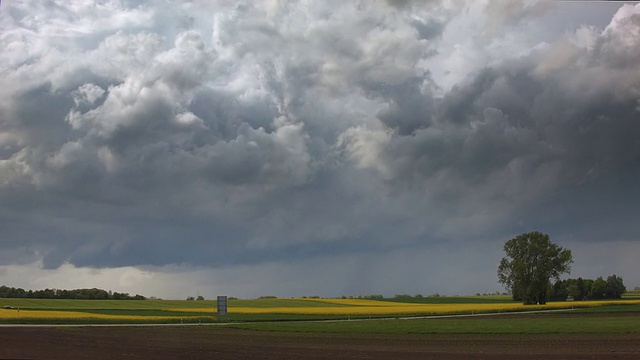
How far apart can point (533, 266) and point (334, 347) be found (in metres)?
99.6

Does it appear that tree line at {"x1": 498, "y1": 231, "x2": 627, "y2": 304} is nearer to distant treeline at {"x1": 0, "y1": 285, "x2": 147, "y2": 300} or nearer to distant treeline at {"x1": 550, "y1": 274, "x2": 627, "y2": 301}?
distant treeline at {"x1": 550, "y1": 274, "x2": 627, "y2": 301}

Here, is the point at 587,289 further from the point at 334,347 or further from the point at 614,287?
the point at 334,347

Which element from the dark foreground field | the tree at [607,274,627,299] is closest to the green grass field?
the dark foreground field

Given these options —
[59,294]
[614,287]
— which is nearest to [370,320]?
[59,294]

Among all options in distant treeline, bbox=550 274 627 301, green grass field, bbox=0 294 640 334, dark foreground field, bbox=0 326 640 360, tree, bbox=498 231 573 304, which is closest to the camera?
dark foreground field, bbox=0 326 640 360

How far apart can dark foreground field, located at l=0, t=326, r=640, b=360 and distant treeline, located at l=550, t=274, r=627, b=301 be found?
398 ft

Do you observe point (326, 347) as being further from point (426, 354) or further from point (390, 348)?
point (426, 354)

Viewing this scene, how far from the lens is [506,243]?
133875 millimetres

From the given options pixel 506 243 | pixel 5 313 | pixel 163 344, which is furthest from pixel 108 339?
pixel 506 243

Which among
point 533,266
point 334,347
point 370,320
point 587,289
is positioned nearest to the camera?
point 334,347

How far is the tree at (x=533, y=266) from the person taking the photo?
419 feet

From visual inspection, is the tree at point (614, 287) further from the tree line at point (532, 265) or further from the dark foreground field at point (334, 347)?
the dark foreground field at point (334, 347)

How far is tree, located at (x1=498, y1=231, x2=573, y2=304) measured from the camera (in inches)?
5030

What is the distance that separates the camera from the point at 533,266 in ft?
424
